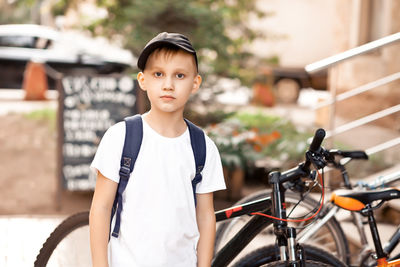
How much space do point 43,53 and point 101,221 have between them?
42.8 ft

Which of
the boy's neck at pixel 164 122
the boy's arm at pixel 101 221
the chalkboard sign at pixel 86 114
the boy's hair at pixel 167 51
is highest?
the chalkboard sign at pixel 86 114

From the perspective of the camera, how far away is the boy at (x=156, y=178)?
225cm

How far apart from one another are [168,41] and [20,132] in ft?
25.5

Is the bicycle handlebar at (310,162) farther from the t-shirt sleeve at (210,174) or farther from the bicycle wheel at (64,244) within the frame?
the bicycle wheel at (64,244)

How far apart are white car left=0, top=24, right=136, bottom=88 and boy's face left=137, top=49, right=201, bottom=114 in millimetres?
11884

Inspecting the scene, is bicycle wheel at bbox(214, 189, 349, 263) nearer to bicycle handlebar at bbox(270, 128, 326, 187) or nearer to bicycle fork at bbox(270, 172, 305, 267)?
bicycle handlebar at bbox(270, 128, 326, 187)

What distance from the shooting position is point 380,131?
8234 mm

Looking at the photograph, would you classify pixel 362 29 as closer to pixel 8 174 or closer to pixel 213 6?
pixel 213 6

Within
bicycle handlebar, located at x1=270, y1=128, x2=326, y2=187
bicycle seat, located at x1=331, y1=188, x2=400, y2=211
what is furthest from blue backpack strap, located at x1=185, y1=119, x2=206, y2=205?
bicycle seat, located at x1=331, y1=188, x2=400, y2=211

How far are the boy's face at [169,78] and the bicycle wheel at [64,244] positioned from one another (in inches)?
44.6

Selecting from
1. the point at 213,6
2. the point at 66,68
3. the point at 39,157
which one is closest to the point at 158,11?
the point at 213,6

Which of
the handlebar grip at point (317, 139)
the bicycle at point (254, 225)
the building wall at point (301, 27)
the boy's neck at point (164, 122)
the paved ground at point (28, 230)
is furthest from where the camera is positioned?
the building wall at point (301, 27)

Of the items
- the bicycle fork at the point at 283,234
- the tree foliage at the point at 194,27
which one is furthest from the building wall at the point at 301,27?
the bicycle fork at the point at 283,234

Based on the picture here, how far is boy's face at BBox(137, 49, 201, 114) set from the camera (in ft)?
7.36
